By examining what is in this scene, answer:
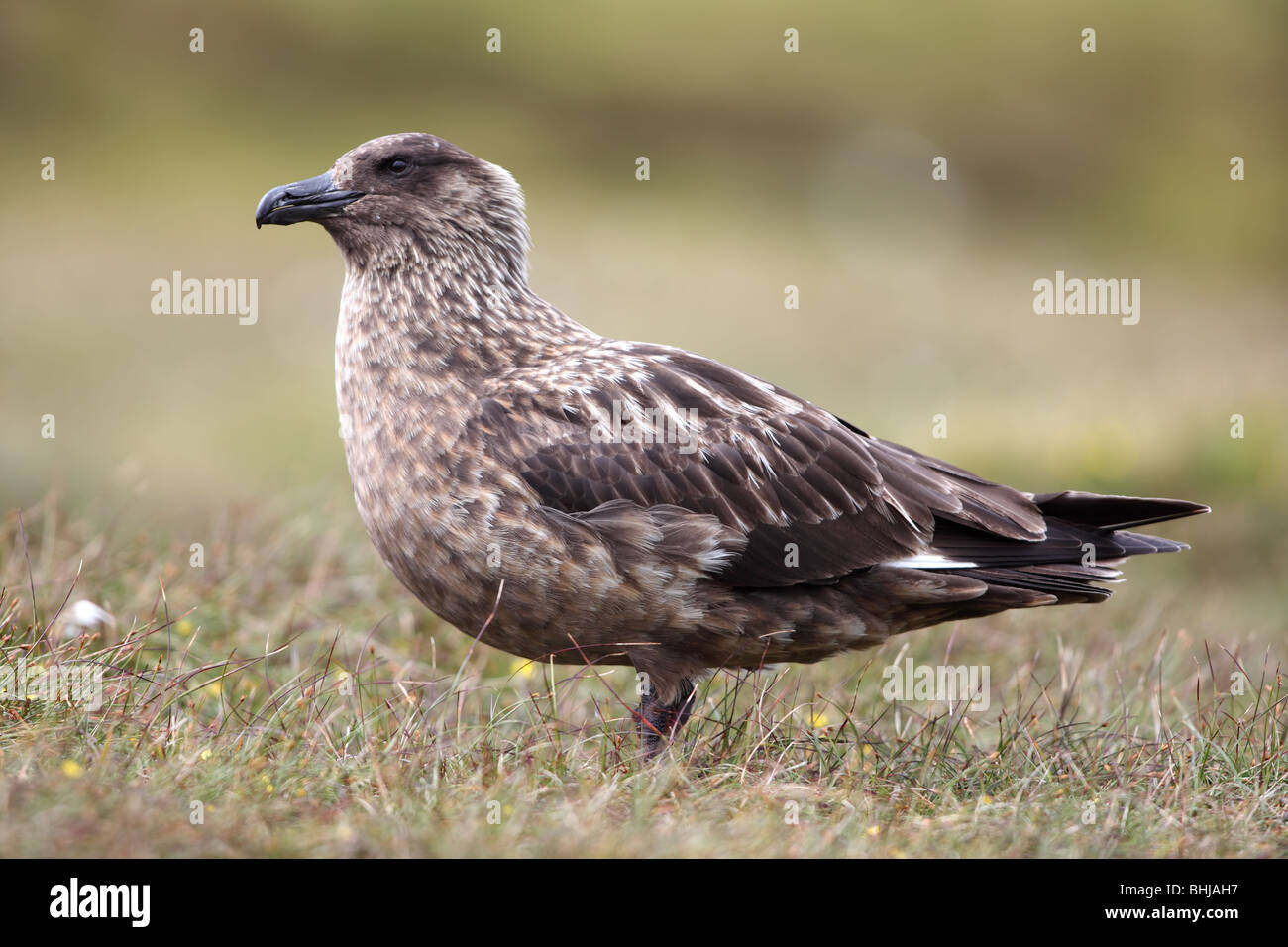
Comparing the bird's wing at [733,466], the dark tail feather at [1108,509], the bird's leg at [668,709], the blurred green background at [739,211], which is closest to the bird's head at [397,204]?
the bird's wing at [733,466]

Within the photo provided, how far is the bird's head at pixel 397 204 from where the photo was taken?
185 inches

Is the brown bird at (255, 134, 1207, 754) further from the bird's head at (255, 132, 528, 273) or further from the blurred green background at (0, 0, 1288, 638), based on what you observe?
the blurred green background at (0, 0, 1288, 638)

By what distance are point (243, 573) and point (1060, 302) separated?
13.4 metres

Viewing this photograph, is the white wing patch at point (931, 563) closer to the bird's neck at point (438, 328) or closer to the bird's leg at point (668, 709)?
the bird's leg at point (668, 709)

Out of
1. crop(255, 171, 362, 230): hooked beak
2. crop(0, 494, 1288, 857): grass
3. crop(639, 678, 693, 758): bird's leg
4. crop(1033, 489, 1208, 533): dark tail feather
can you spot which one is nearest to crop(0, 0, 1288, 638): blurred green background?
crop(0, 494, 1288, 857): grass

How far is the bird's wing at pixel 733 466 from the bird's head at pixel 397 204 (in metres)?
0.71

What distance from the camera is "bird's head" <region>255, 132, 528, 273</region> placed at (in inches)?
185

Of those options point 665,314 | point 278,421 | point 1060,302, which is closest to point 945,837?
point 278,421

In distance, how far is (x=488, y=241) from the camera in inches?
192

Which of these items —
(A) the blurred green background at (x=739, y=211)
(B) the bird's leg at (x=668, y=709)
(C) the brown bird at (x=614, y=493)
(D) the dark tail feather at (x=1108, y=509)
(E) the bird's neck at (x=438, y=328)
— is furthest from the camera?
(A) the blurred green background at (x=739, y=211)

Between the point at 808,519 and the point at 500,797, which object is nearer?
the point at 500,797

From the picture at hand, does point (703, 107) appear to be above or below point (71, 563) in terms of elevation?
above

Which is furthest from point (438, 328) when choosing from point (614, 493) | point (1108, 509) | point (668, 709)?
point (1108, 509)

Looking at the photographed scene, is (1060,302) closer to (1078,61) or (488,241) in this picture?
(1078,61)
